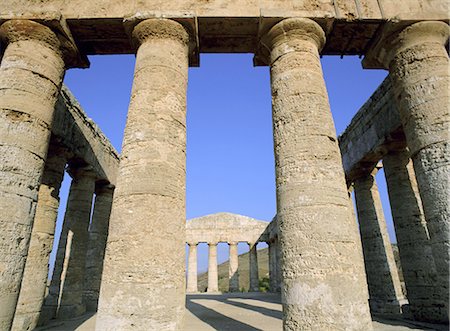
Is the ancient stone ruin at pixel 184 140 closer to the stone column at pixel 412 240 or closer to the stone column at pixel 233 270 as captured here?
the stone column at pixel 412 240

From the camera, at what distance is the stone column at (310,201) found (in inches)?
191

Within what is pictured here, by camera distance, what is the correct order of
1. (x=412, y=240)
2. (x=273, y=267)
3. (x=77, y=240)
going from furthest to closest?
(x=273, y=267), (x=77, y=240), (x=412, y=240)

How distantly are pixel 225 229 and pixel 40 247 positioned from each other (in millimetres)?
21795

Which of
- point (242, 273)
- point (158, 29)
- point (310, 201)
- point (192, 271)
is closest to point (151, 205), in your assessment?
point (310, 201)

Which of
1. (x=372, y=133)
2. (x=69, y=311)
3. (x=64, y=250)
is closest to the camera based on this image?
(x=69, y=311)

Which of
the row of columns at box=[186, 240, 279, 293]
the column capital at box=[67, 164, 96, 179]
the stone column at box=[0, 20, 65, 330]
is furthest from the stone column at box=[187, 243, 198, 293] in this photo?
the stone column at box=[0, 20, 65, 330]

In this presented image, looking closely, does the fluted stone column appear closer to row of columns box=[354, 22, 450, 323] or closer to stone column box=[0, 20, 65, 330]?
stone column box=[0, 20, 65, 330]

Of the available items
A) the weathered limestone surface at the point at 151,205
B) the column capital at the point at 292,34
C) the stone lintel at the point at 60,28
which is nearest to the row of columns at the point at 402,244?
the column capital at the point at 292,34

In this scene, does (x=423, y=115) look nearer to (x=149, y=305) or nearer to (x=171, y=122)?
Answer: (x=171, y=122)

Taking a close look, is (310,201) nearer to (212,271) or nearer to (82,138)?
(82,138)

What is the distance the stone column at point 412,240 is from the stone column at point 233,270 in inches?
794

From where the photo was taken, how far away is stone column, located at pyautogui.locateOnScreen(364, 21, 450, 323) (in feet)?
19.7

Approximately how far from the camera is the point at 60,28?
7148mm

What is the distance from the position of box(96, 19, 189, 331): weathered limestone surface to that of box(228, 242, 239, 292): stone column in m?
24.7
